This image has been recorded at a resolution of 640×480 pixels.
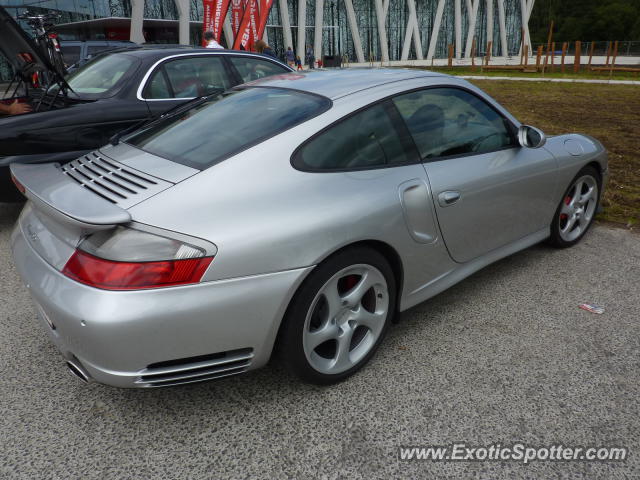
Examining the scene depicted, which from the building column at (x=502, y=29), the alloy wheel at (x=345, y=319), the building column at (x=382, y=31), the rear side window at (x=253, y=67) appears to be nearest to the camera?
the alloy wheel at (x=345, y=319)

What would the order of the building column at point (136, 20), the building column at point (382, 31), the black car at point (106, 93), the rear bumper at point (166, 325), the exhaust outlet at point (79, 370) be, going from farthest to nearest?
the building column at point (382, 31) → the building column at point (136, 20) → the black car at point (106, 93) → the exhaust outlet at point (79, 370) → the rear bumper at point (166, 325)

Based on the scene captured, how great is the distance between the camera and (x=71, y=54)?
11414 mm

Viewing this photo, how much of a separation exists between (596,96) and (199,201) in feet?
49.5

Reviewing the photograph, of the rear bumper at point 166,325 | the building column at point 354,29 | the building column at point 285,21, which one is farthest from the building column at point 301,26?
the rear bumper at point 166,325

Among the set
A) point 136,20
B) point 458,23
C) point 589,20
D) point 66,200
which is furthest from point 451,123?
point 589,20

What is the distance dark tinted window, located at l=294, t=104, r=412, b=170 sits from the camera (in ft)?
7.67

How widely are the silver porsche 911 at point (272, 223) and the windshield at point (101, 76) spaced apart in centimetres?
208

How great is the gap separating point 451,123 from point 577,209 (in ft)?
5.44

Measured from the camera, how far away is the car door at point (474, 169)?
9.00ft

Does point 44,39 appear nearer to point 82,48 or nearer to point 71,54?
point 82,48

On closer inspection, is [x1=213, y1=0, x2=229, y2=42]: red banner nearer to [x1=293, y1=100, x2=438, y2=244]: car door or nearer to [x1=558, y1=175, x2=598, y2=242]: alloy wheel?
[x1=558, y1=175, x2=598, y2=242]: alloy wheel

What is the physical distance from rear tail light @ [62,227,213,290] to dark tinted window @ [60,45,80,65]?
1109cm

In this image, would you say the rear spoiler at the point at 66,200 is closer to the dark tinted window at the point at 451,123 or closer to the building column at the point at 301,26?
the dark tinted window at the point at 451,123

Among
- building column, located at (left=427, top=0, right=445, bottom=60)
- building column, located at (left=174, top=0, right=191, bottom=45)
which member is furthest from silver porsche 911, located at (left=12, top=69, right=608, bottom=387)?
building column, located at (left=427, top=0, right=445, bottom=60)
